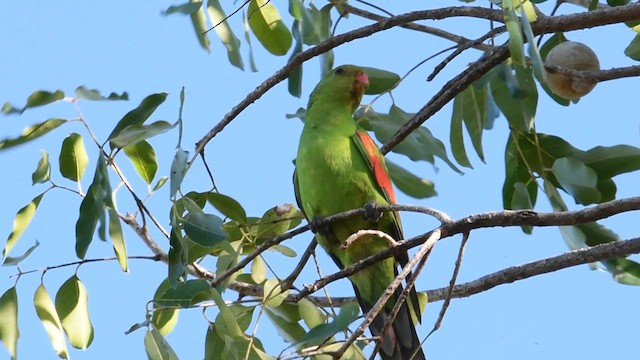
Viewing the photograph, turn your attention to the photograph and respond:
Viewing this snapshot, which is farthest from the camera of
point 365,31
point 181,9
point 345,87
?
point 345,87

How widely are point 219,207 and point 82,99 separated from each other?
0.79 metres

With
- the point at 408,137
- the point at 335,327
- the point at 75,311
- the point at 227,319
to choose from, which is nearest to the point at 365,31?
the point at 408,137

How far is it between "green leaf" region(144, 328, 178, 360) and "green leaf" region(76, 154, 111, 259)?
0.33 metres

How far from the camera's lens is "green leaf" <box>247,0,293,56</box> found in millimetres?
3840

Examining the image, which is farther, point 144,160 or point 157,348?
point 144,160

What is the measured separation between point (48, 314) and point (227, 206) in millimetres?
692

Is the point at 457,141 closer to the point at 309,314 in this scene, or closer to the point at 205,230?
the point at 309,314

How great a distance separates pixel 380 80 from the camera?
3.90 meters

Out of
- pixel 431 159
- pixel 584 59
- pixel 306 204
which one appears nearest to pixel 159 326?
pixel 306 204

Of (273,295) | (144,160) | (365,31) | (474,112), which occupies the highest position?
(365,31)

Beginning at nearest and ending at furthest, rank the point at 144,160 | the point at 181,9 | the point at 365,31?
the point at 181,9
the point at 144,160
the point at 365,31

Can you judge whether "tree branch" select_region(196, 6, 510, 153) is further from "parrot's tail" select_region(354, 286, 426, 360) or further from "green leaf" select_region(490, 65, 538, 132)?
"parrot's tail" select_region(354, 286, 426, 360)

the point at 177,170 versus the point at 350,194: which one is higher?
the point at 350,194

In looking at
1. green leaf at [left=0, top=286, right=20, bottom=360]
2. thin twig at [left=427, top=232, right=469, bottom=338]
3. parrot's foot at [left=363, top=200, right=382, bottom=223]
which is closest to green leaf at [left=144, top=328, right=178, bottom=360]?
green leaf at [left=0, top=286, right=20, bottom=360]
